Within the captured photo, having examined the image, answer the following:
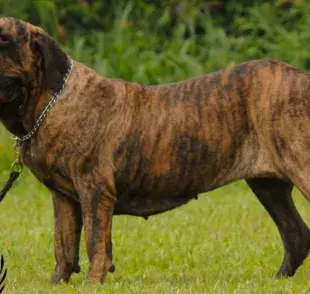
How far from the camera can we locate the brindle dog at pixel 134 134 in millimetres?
8844

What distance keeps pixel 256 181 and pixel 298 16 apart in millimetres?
10431

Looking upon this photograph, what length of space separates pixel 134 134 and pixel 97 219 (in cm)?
Result: 66

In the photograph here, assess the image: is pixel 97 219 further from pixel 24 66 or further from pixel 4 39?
pixel 4 39

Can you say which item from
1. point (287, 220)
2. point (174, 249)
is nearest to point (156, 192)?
point (287, 220)

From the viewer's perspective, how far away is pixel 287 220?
9609mm

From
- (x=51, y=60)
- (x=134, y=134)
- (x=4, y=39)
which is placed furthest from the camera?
(x=134, y=134)

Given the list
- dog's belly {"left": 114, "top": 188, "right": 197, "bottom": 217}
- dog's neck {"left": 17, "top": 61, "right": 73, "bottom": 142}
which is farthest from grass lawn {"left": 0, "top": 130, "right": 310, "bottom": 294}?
dog's neck {"left": 17, "top": 61, "right": 73, "bottom": 142}

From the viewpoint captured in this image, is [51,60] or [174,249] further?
[174,249]

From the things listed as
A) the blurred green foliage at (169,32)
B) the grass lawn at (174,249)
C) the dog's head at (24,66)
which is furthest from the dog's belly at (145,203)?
the blurred green foliage at (169,32)

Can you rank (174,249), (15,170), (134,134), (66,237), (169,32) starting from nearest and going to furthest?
(134,134) < (66,237) < (15,170) < (174,249) < (169,32)

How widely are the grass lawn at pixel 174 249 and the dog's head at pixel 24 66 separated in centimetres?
128

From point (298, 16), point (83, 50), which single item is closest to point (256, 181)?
point (83, 50)

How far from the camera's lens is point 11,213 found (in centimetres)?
1318

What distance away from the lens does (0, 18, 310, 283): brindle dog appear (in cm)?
884
